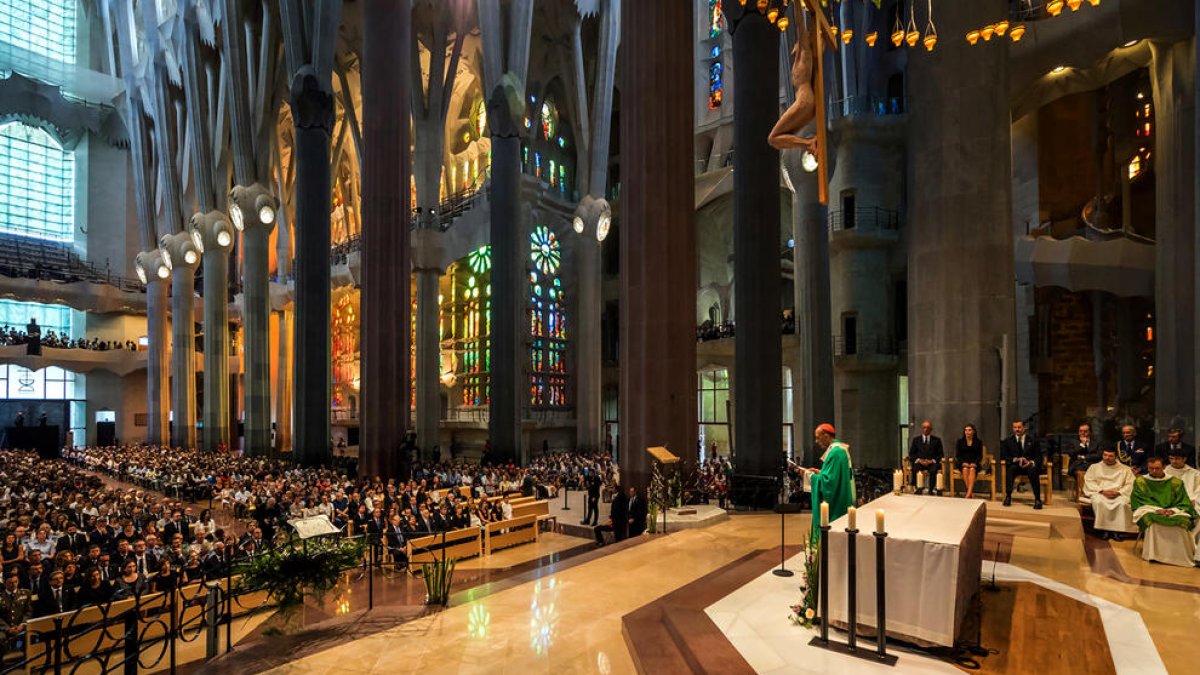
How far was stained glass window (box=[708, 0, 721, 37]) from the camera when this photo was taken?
3500 centimetres

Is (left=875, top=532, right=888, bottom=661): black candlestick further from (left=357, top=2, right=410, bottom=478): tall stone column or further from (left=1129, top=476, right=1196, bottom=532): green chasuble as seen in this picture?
(left=357, top=2, right=410, bottom=478): tall stone column

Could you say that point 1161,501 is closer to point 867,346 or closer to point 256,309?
point 867,346

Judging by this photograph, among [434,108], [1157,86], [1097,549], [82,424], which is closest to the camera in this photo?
[1097,549]

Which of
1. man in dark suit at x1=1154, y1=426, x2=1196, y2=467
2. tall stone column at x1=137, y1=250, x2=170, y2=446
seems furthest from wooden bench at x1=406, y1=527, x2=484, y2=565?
tall stone column at x1=137, y1=250, x2=170, y2=446

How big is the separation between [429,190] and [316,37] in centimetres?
863

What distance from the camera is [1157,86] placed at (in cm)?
1747

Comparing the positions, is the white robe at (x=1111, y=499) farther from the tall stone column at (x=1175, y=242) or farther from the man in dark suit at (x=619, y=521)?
the tall stone column at (x=1175, y=242)

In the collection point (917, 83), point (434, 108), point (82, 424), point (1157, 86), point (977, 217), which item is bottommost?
point (82, 424)

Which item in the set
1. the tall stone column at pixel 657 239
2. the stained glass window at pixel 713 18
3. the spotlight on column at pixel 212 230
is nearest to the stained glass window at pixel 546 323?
the stained glass window at pixel 713 18

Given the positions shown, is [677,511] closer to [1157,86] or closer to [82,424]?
[1157,86]

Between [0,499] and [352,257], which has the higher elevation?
[352,257]

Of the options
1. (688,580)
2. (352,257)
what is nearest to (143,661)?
(688,580)

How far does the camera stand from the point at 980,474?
1103 cm

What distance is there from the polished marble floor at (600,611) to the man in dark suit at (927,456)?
6.27 ft
